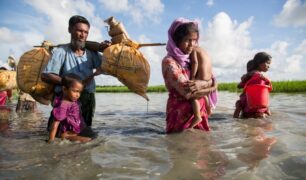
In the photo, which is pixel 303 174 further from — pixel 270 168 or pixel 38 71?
pixel 38 71

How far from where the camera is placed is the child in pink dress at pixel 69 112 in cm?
366

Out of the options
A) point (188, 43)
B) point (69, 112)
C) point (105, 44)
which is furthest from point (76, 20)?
point (188, 43)

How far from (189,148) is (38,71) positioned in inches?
91.0

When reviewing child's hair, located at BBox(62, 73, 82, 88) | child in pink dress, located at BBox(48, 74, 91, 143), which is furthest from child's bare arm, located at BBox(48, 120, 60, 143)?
child's hair, located at BBox(62, 73, 82, 88)

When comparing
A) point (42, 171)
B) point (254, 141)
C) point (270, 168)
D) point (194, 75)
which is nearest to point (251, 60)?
point (194, 75)

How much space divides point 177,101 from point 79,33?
1.43 meters

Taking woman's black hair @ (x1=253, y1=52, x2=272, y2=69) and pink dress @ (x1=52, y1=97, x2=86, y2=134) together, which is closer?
pink dress @ (x1=52, y1=97, x2=86, y2=134)

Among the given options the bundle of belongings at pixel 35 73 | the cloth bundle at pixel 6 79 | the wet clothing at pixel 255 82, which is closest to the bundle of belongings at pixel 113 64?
the bundle of belongings at pixel 35 73

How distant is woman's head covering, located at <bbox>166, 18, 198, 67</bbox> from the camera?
364cm

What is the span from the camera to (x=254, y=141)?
315cm

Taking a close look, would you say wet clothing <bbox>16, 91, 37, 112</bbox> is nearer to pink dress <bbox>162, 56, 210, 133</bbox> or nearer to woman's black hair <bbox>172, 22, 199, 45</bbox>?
pink dress <bbox>162, 56, 210, 133</bbox>

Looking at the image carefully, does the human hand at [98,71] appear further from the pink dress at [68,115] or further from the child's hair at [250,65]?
the child's hair at [250,65]

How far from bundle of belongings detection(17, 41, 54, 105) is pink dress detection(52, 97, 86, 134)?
0.34 m

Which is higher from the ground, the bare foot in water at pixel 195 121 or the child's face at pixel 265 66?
the child's face at pixel 265 66
